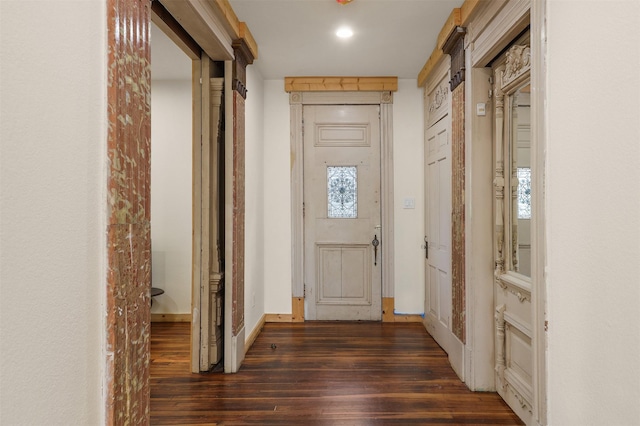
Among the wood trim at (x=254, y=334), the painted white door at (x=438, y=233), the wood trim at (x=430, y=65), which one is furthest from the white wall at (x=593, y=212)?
the wood trim at (x=254, y=334)

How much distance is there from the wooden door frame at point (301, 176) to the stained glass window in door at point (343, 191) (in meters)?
0.31

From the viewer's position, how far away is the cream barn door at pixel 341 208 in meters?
4.12

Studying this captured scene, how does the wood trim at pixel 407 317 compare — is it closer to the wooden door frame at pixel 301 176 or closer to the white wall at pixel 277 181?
the wooden door frame at pixel 301 176

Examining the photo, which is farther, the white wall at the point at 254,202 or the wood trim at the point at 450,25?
the white wall at the point at 254,202

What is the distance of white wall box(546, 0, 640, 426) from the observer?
1015mm

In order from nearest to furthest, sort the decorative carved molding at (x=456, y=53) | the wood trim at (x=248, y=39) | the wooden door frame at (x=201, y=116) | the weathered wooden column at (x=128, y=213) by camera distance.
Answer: the weathered wooden column at (x=128, y=213) < the wooden door frame at (x=201, y=116) < the decorative carved molding at (x=456, y=53) < the wood trim at (x=248, y=39)

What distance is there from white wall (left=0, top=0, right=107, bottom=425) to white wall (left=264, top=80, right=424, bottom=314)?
2914 mm

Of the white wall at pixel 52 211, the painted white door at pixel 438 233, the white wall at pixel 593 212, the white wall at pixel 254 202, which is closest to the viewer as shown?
the white wall at pixel 52 211

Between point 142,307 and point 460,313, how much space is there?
2218 millimetres

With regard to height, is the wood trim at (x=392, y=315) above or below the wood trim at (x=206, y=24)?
below

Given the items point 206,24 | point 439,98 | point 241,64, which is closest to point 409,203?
point 439,98

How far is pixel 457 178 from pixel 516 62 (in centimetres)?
92

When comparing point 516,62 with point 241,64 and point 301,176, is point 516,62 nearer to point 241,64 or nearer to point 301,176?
point 241,64

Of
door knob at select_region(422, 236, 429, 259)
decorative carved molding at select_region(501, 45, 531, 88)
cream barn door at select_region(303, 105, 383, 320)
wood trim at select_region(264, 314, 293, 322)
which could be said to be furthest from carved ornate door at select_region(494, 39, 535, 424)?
wood trim at select_region(264, 314, 293, 322)
